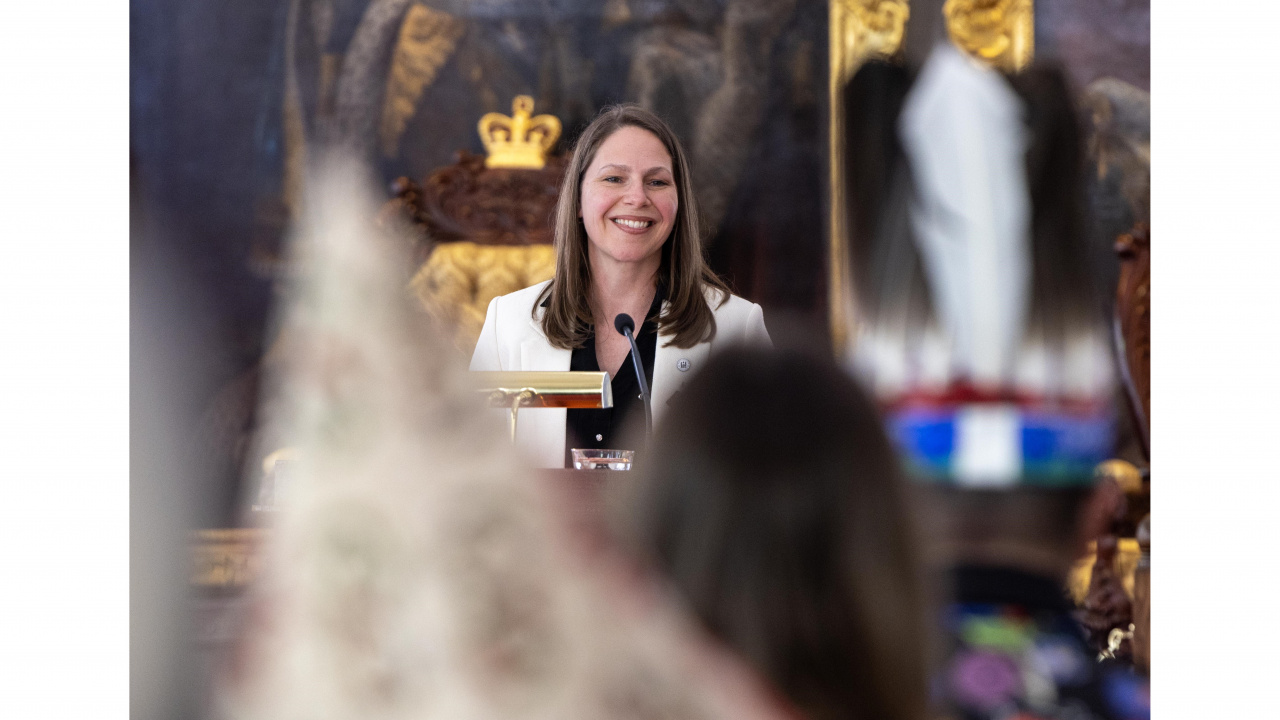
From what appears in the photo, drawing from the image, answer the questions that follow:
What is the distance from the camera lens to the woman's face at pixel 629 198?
55.9 inches

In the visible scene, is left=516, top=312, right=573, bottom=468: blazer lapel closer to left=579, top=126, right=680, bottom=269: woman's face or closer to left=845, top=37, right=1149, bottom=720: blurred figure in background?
left=579, top=126, right=680, bottom=269: woman's face

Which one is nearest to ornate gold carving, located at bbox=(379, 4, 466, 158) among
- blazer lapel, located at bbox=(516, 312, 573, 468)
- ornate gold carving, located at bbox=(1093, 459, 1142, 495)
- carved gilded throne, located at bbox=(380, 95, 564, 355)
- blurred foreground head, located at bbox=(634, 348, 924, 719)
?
carved gilded throne, located at bbox=(380, 95, 564, 355)

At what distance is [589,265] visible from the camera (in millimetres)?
1474

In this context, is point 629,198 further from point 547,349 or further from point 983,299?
point 983,299

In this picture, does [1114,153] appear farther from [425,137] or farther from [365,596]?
[365,596]

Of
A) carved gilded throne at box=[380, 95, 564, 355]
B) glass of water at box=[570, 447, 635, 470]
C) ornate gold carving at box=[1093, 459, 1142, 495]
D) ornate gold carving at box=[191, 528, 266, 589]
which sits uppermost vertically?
carved gilded throne at box=[380, 95, 564, 355]

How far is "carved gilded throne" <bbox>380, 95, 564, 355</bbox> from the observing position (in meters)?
2.41

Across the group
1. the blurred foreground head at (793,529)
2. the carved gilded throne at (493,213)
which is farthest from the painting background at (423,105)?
the blurred foreground head at (793,529)

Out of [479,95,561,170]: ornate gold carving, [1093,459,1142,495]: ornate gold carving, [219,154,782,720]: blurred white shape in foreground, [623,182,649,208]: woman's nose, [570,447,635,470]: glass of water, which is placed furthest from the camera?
[479,95,561,170]: ornate gold carving

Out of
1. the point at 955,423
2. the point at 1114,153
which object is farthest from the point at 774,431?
the point at 1114,153

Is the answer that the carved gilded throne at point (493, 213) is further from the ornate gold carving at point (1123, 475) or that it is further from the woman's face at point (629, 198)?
the ornate gold carving at point (1123, 475)

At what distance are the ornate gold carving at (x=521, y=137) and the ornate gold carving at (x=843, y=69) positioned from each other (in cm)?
71

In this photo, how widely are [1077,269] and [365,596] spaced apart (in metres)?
2.53

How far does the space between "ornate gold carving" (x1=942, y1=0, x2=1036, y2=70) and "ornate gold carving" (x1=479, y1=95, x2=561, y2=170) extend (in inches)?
40.8
